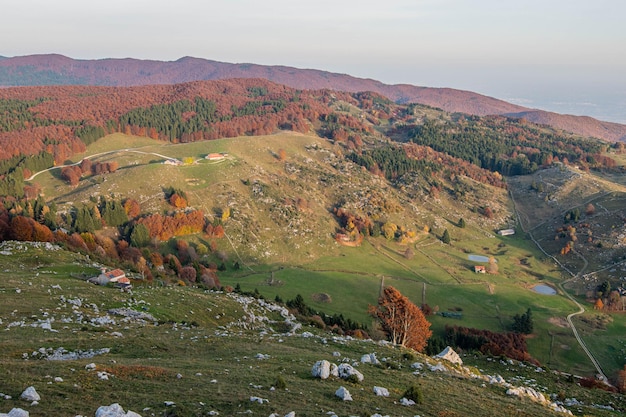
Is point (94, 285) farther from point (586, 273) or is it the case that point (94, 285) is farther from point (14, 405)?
point (586, 273)

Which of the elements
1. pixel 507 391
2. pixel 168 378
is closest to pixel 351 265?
pixel 507 391

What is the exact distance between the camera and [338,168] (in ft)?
635

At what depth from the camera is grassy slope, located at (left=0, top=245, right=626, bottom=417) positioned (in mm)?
20953

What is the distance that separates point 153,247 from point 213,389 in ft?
345

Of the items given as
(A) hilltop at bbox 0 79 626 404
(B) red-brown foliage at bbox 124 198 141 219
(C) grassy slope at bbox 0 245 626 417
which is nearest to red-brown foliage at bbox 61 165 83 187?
(A) hilltop at bbox 0 79 626 404

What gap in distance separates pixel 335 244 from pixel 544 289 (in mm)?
62922

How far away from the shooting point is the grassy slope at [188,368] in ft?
68.7

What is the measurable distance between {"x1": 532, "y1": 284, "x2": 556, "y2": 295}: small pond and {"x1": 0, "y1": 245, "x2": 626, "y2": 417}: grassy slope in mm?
74376

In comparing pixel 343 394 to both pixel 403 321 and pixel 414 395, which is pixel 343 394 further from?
pixel 403 321

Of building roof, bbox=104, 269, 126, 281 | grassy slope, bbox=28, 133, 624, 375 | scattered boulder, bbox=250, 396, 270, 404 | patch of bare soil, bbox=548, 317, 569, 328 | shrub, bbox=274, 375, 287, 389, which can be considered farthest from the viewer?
grassy slope, bbox=28, 133, 624, 375

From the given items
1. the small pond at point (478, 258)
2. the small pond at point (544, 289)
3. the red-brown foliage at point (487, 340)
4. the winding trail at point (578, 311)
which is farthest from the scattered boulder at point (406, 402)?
the small pond at point (478, 258)

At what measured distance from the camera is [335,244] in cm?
14350

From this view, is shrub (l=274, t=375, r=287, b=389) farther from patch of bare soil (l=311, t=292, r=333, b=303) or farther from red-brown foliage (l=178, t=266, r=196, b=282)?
patch of bare soil (l=311, t=292, r=333, b=303)

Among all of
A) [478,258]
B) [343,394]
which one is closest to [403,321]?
[343,394]
